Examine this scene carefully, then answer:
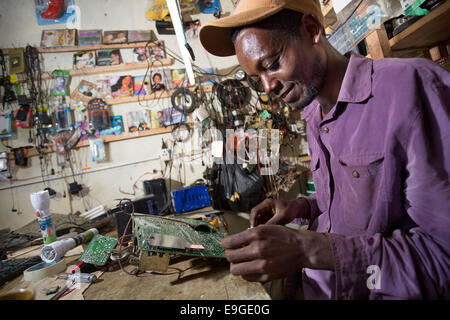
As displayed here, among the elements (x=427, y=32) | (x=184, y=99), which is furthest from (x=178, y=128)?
(x=427, y=32)

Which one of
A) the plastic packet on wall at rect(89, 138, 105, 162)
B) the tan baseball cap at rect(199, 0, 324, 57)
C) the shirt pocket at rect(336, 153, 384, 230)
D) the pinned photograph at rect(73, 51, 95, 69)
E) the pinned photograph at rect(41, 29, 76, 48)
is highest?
the pinned photograph at rect(41, 29, 76, 48)

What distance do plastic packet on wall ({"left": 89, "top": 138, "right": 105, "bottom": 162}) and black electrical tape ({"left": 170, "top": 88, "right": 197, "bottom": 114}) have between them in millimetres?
1233

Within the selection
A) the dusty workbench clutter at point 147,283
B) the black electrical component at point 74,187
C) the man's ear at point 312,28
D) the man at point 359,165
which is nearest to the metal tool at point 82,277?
the dusty workbench clutter at point 147,283

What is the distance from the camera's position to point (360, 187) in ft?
2.57

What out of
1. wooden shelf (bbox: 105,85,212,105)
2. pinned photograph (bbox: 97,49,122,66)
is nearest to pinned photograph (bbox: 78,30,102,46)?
pinned photograph (bbox: 97,49,122,66)

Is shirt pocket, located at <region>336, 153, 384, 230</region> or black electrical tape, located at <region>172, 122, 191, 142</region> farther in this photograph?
black electrical tape, located at <region>172, 122, 191, 142</region>

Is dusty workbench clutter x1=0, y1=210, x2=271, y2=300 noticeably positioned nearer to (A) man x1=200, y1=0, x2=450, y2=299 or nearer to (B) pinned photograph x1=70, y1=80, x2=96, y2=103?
(A) man x1=200, y1=0, x2=450, y2=299

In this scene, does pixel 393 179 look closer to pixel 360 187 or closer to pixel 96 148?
pixel 360 187

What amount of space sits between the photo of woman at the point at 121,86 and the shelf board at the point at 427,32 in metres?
3.17

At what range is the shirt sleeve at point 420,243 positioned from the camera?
0.56 m

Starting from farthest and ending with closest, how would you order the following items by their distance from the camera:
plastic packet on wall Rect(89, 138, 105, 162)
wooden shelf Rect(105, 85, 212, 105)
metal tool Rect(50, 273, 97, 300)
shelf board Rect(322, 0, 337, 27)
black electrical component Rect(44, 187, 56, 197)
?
wooden shelf Rect(105, 85, 212, 105)
plastic packet on wall Rect(89, 138, 105, 162)
black electrical component Rect(44, 187, 56, 197)
shelf board Rect(322, 0, 337, 27)
metal tool Rect(50, 273, 97, 300)

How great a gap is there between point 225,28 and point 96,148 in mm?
2742

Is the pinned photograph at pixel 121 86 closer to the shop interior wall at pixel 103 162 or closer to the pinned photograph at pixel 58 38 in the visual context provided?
the shop interior wall at pixel 103 162

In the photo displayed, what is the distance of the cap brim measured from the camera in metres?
0.80
